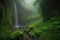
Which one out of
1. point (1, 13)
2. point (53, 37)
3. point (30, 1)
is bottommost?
point (53, 37)

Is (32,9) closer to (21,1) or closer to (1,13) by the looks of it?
(21,1)

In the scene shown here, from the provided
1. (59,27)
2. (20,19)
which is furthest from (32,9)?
(59,27)

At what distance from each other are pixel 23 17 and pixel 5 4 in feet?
33.6

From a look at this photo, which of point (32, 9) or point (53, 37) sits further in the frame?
point (32, 9)

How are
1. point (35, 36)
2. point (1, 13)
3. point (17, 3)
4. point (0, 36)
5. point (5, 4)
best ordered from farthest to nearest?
point (17, 3)
point (5, 4)
point (1, 13)
point (35, 36)
point (0, 36)

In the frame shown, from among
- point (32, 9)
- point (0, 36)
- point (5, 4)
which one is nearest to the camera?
point (0, 36)

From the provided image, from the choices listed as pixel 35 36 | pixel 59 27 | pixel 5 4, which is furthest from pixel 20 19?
pixel 59 27

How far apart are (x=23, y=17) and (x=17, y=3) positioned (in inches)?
97.1

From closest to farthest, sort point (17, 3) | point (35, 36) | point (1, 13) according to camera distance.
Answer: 1. point (35, 36)
2. point (1, 13)
3. point (17, 3)

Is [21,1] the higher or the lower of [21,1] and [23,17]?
the higher

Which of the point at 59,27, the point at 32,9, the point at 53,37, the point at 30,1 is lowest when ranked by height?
the point at 53,37

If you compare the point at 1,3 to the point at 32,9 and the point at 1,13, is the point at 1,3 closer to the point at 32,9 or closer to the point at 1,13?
the point at 1,13

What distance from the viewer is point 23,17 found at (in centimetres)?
2095

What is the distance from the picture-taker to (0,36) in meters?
7.98
